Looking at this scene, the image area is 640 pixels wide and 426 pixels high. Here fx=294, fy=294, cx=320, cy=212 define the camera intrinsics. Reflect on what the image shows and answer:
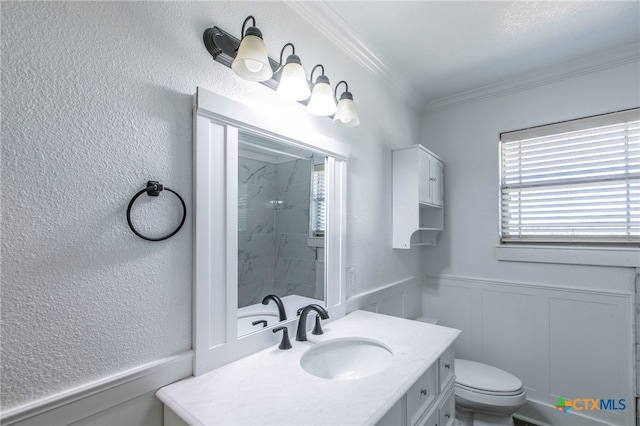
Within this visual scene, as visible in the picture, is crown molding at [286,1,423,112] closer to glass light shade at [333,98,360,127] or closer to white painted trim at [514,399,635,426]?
glass light shade at [333,98,360,127]

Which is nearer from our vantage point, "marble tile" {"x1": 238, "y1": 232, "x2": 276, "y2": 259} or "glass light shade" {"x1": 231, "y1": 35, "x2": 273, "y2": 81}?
"glass light shade" {"x1": 231, "y1": 35, "x2": 273, "y2": 81}

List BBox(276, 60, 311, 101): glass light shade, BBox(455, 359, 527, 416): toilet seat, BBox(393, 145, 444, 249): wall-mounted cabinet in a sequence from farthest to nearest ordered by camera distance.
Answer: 1. BBox(393, 145, 444, 249): wall-mounted cabinet
2. BBox(455, 359, 527, 416): toilet seat
3. BBox(276, 60, 311, 101): glass light shade

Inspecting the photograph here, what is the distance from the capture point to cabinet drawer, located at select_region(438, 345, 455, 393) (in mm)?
1257

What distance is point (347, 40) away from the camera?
163 centimetres

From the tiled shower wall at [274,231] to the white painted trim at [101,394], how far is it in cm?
30

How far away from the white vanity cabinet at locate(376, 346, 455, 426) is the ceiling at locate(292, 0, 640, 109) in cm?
166

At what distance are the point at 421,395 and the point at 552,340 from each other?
1488mm

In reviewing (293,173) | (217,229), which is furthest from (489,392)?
(217,229)

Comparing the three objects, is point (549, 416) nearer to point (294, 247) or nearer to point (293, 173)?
point (294, 247)

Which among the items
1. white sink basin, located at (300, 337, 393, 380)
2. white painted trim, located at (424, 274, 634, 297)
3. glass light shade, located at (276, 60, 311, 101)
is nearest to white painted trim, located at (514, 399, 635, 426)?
white painted trim, located at (424, 274, 634, 297)

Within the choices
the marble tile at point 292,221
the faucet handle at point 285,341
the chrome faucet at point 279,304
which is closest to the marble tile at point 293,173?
the marble tile at point 292,221

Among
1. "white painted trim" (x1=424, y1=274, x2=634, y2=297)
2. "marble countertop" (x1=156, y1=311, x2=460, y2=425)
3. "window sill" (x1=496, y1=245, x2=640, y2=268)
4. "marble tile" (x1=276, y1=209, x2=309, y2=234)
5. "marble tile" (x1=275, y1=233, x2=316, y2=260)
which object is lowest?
"marble countertop" (x1=156, y1=311, x2=460, y2=425)

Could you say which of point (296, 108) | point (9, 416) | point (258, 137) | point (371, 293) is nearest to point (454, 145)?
point (371, 293)

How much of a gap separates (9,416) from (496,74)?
2780 mm
